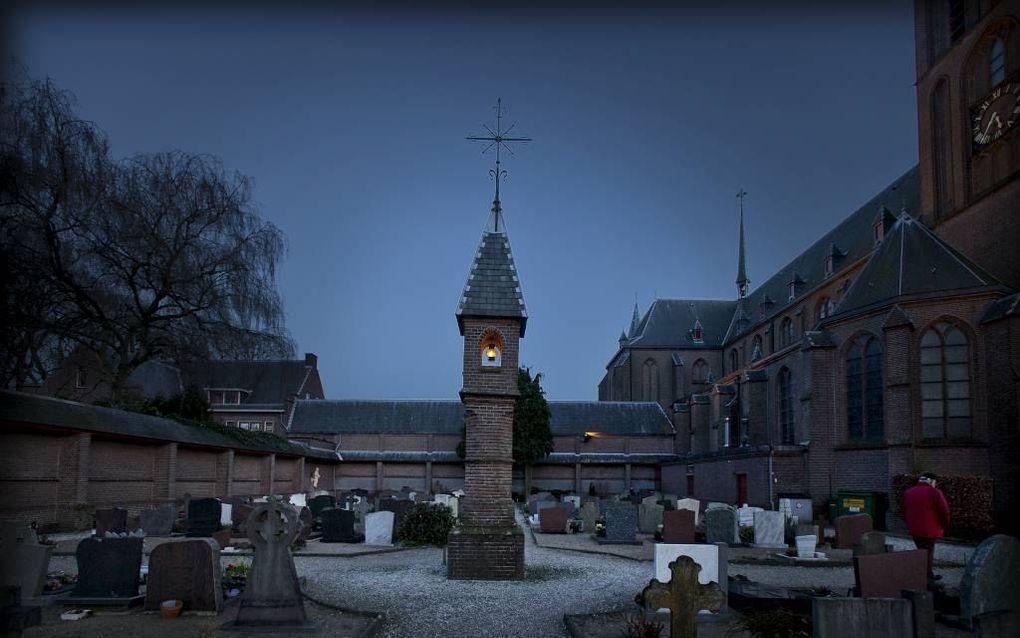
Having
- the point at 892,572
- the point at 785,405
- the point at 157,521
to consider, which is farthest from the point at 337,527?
the point at 785,405

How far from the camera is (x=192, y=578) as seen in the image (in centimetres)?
1052

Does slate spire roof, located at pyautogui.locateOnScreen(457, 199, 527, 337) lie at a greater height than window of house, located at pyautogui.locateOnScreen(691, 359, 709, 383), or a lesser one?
lesser

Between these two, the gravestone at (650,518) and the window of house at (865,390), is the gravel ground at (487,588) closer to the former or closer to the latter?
the gravestone at (650,518)

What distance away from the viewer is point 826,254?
48.3m

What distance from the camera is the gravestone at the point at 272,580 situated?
9.65 meters

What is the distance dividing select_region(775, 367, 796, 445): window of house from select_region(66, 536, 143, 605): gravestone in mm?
33943

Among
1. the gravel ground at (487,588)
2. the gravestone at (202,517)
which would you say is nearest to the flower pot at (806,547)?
the gravel ground at (487,588)

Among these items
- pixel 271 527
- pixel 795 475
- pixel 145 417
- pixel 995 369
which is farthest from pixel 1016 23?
pixel 145 417

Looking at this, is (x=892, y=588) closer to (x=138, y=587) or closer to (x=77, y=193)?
(x=138, y=587)

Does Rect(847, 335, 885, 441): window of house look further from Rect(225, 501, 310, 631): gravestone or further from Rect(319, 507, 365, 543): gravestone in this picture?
Rect(225, 501, 310, 631): gravestone

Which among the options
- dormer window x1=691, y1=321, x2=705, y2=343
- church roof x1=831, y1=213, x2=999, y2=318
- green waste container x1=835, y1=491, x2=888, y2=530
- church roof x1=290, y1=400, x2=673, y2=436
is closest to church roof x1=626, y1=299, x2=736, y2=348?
dormer window x1=691, y1=321, x2=705, y2=343

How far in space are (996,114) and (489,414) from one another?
26.2 meters

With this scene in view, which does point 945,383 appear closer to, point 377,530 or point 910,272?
point 910,272

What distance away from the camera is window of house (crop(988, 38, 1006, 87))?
30281 mm
